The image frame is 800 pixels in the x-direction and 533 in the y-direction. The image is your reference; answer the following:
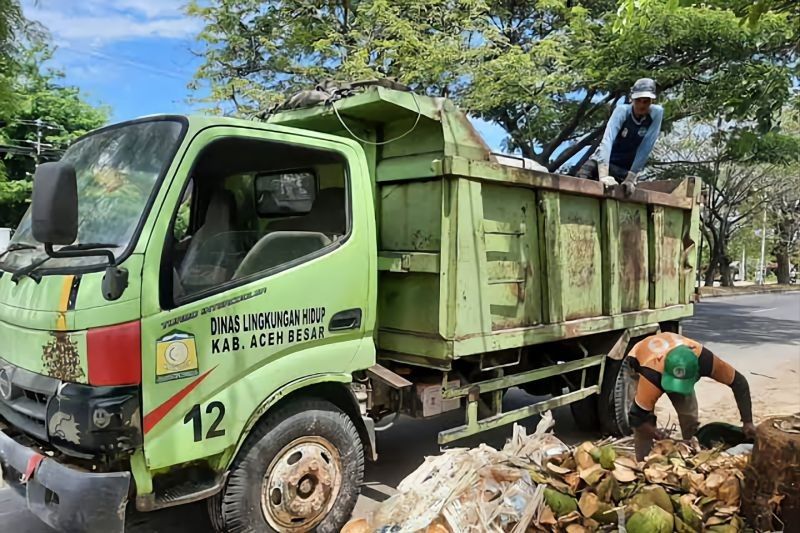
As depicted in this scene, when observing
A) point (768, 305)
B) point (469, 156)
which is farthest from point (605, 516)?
point (768, 305)

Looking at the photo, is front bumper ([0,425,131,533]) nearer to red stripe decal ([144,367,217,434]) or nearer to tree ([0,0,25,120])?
red stripe decal ([144,367,217,434])

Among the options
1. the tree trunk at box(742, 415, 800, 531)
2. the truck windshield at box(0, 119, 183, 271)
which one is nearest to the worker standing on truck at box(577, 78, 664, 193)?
the tree trunk at box(742, 415, 800, 531)

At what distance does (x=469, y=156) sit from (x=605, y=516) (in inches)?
89.5

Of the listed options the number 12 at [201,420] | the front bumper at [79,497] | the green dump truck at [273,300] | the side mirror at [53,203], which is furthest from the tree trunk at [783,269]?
the side mirror at [53,203]

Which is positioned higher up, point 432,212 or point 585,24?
point 585,24

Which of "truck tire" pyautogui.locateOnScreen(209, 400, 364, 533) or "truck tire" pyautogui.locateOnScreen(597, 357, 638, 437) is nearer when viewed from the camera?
"truck tire" pyautogui.locateOnScreen(209, 400, 364, 533)

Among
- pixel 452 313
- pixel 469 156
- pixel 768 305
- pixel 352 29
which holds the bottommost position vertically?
pixel 768 305

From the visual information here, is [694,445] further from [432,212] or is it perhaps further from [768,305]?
[768,305]

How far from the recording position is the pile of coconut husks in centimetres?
315

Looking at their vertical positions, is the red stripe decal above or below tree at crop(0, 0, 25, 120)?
below

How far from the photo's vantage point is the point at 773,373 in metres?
9.35

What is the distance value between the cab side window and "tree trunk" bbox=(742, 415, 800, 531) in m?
2.44

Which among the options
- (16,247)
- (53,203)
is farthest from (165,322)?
(16,247)

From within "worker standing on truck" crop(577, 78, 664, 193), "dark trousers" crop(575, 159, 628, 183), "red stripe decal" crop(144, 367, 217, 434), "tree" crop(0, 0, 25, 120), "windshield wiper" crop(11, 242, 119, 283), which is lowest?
"red stripe decal" crop(144, 367, 217, 434)
